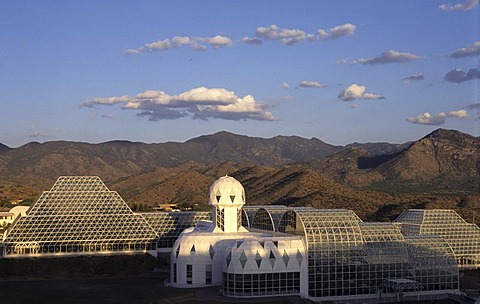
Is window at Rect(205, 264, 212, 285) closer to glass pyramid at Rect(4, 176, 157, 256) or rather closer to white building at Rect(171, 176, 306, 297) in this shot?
white building at Rect(171, 176, 306, 297)

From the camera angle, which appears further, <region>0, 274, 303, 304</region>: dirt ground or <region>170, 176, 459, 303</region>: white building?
<region>170, 176, 459, 303</region>: white building

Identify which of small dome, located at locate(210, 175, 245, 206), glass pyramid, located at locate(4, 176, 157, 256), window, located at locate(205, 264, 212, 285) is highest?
small dome, located at locate(210, 175, 245, 206)

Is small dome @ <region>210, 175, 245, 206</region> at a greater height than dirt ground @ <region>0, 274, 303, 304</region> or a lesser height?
greater

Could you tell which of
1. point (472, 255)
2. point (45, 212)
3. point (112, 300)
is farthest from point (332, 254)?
point (45, 212)

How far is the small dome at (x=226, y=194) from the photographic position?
6919cm

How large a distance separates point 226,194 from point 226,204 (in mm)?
1107

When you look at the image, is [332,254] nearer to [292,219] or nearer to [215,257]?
[292,219]

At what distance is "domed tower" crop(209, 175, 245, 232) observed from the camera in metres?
69.3

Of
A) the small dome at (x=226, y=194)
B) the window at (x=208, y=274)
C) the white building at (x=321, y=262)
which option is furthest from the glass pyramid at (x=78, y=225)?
the window at (x=208, y=274)

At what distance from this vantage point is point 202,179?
7170 inches

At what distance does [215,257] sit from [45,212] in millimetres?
27811

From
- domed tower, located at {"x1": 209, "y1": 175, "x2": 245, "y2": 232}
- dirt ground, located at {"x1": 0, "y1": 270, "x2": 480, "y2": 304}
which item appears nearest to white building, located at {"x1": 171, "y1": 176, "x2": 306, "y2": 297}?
domed tower, located at {"x1": 209, "y1": 175, "x2": 245, "y2": 232}

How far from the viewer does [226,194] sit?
69.3 meters

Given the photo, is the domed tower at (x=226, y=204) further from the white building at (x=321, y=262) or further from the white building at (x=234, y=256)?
the white building at (x=321, y=262)
